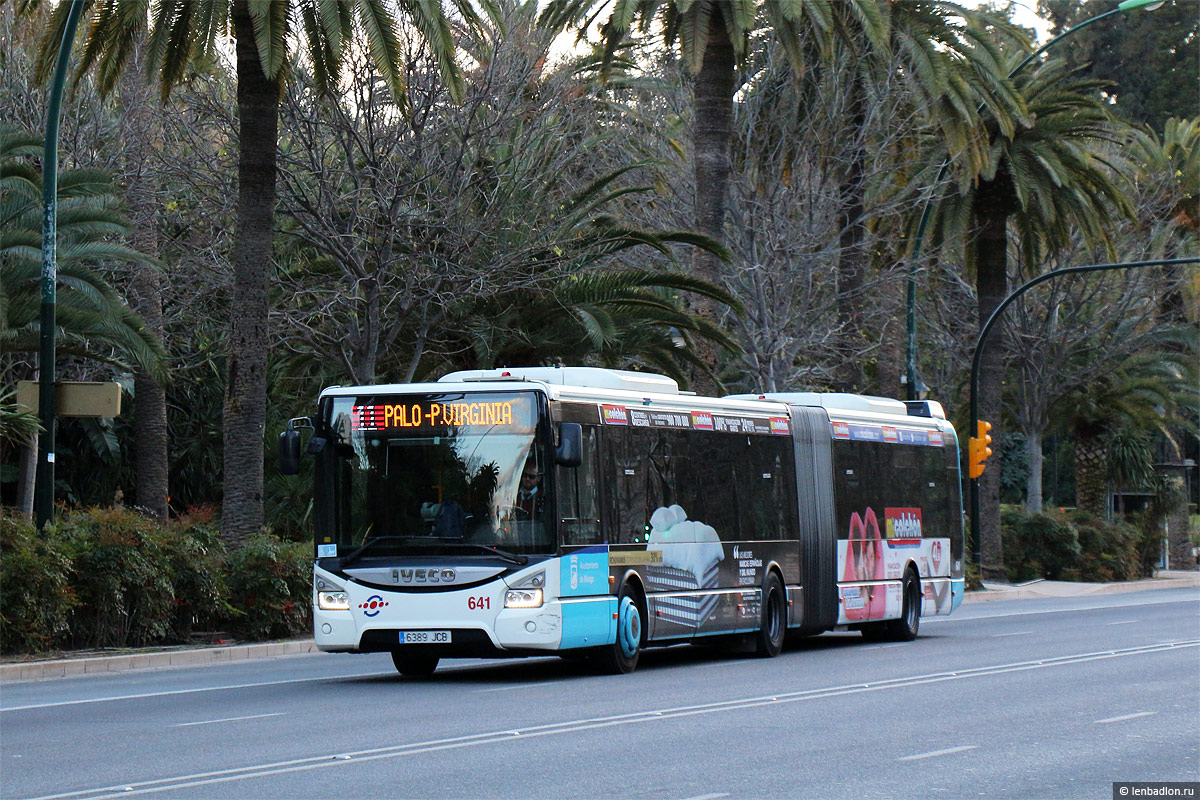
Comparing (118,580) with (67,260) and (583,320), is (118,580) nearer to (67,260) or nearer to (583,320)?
(67,260)

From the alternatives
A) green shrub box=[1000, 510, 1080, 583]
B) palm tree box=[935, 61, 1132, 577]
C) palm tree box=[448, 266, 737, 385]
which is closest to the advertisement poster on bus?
palm tree box=[448, 266, 737, 385]

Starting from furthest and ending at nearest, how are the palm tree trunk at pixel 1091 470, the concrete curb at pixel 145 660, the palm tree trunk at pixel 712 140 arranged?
the palm tree trunk at pixel 1091 470, the palm tree trunk at pixel 712 140, the concrete curb at pixel 145 660

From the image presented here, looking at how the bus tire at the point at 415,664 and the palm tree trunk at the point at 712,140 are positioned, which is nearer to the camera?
the bus tire at the point at 415,664

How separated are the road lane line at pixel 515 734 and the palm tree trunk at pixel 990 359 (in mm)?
21637

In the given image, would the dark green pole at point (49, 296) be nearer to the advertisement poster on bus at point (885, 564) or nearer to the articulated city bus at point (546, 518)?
the articulated city bus at point (546, 518)

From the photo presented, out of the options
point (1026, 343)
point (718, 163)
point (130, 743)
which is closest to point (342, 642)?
point (130, 743)

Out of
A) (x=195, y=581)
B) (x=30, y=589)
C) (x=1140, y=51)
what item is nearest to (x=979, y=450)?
(x=195, y=581)

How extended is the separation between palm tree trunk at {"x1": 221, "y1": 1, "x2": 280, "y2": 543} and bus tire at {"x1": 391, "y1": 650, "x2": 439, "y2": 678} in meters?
6.15

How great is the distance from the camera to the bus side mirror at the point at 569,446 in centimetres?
1545

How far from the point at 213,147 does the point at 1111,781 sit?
2286 centimetres

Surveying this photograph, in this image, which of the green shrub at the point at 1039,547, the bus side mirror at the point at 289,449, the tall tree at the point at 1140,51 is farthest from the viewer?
the tall tree at the point at 1140,51

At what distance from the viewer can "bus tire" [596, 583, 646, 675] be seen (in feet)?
54.2

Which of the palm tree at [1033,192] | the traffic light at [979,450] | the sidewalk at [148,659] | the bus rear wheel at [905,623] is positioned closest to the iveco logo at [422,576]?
the sidewalk at [148,659]

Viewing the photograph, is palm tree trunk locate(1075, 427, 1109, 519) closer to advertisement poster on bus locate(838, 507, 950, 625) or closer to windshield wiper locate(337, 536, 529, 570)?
advertisement poster on bus locate(838, 507, 950, 625)
